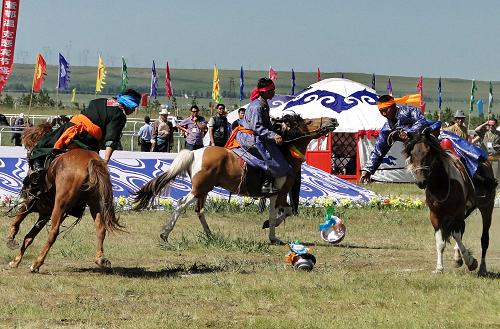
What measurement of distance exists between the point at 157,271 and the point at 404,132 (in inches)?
121

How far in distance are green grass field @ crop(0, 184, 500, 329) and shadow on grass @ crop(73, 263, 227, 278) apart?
1 cm

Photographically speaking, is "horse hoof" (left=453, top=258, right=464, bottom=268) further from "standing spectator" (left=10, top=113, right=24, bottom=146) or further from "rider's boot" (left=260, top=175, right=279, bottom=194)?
"standing spectator" (left=10, top=113, right=24, bottom=146)

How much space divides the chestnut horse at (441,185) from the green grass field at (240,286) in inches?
16.3

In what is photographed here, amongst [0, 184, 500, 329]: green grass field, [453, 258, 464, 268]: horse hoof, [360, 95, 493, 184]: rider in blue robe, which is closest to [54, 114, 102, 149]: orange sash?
[0, 184, 500, 329]: green grass field

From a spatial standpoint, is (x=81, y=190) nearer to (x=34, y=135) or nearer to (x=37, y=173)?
(x=37, y=173)

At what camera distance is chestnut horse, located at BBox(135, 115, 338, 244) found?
48.2 ft

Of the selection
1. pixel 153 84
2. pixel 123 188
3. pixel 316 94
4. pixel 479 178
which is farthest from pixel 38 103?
pixel 479 178

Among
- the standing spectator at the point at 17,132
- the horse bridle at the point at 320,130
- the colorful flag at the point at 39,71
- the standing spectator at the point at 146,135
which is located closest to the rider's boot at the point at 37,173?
the horse bridle at the point at 320,130

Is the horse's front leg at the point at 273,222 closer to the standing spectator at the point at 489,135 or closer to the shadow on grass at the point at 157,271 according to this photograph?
the shadow on grass at the point at 157,271

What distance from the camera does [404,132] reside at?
1209 centimetres

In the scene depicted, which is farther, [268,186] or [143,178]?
[143,178]

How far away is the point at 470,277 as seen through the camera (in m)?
11.9

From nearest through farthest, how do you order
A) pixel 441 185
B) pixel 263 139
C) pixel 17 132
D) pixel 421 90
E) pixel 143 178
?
pixel 441 185, pixel 263 139, pixel 143 178, pixel 17 132, pixel 421 90

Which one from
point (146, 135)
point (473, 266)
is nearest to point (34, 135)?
point (473, 266)
